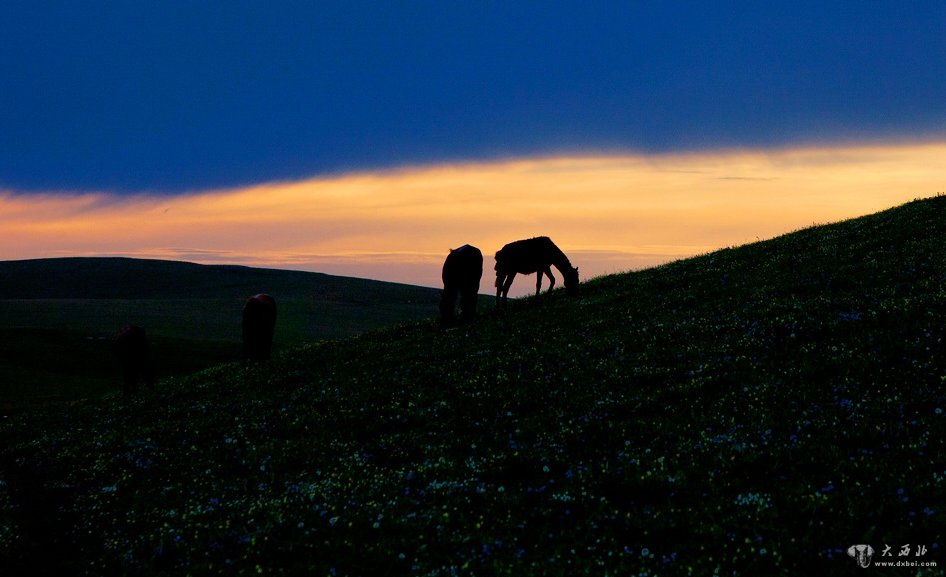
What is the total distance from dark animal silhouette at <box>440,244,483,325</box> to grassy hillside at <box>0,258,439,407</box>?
23282 millimetres

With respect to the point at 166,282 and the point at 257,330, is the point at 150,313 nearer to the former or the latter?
the point at 257,330

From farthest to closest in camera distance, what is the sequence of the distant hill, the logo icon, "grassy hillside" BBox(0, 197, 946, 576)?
the distant hill < "grassy hillside" BBox(0, 197, 946, 576) < the logo icon

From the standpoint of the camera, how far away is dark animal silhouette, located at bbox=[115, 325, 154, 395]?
112 feet

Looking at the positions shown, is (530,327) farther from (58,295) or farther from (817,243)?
(58,295)

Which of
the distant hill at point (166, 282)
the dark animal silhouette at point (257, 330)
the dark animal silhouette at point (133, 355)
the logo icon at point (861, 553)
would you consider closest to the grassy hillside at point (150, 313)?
the distant hill at point (166, 282)

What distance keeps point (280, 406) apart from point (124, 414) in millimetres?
8856

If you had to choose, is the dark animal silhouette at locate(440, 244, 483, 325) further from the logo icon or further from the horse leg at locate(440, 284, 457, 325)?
the logo icon

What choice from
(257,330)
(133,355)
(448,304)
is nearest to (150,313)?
(133,355)

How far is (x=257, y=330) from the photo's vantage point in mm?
35844

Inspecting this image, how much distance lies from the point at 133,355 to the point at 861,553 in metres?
34.9

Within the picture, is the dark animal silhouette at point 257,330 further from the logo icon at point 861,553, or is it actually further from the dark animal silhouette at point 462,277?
the logo icon at point 861,553

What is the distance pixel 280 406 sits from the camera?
20.3 metres

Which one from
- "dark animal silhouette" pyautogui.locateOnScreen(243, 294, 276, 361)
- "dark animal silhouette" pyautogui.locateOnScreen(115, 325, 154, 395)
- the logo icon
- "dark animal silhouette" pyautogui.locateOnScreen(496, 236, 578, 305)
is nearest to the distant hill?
"dark animal silhouette" pyautogui.locateOnScreen(243, 294, 276, 361)

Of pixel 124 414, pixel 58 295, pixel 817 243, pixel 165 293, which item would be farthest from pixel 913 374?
pixel 58 295
